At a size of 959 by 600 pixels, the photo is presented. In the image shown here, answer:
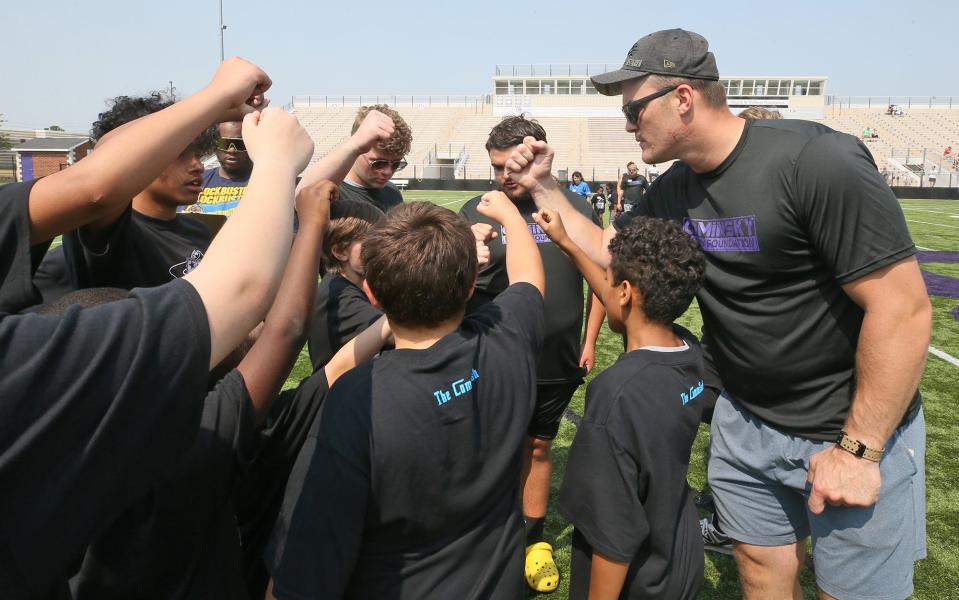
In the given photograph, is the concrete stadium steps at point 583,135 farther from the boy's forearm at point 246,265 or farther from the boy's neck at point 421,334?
the boy's forearm at point 246,265

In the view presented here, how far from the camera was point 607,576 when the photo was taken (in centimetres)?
198

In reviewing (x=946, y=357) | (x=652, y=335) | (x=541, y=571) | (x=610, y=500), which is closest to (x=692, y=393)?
(x=652, y=335)

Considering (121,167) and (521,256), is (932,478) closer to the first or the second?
(521,256)

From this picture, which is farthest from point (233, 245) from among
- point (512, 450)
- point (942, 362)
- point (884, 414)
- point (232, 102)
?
point (942, 362)

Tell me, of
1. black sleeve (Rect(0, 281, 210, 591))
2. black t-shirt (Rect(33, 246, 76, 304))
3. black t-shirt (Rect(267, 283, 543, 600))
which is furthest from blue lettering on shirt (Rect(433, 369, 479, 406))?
black t-shirt (Rect(33, 246, 76, 304))

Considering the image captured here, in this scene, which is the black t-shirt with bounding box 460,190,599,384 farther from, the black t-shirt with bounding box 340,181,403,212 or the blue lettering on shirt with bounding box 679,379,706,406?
the blue lettering on shirt with bounding box 679,379,706,406

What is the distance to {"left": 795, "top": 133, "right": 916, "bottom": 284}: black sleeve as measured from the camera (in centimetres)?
193

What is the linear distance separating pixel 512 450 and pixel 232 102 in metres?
1.13

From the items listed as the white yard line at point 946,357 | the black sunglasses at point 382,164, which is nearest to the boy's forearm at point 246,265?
the black sunglasses at point 382,164

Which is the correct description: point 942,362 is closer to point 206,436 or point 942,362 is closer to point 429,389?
point 429,389

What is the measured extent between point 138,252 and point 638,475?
1.96 meters

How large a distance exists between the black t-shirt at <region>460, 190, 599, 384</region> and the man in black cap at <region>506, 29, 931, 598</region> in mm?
1069

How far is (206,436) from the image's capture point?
1444 millimetres

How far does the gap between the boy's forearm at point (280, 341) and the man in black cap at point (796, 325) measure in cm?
132
